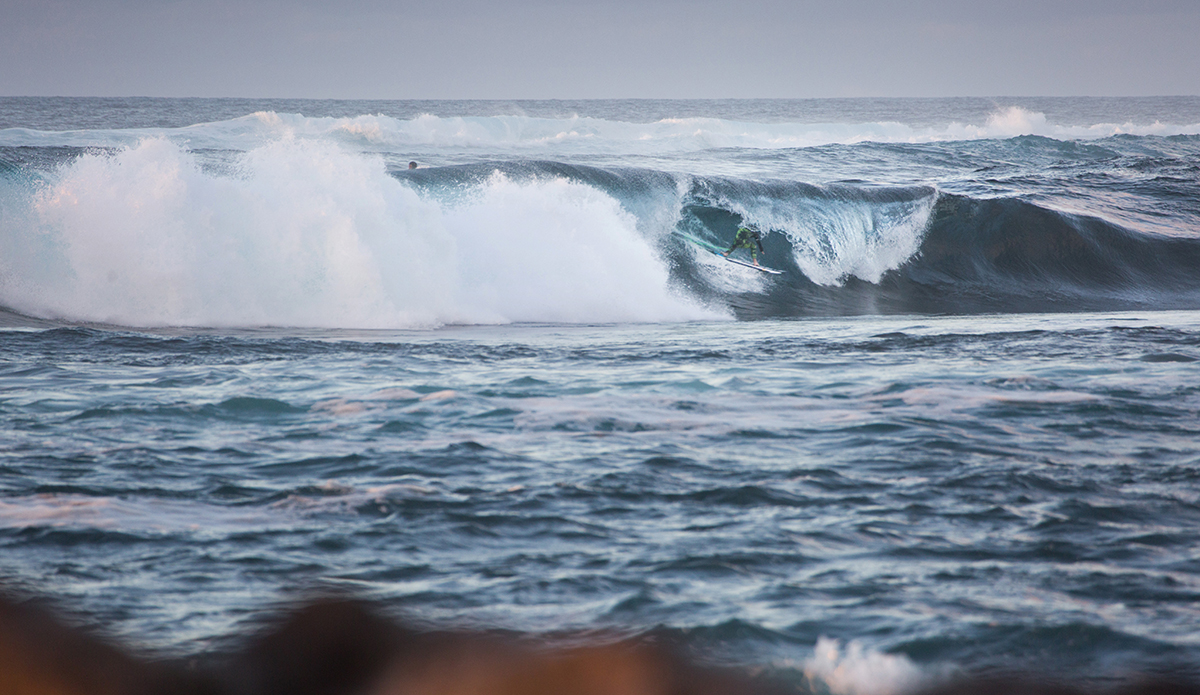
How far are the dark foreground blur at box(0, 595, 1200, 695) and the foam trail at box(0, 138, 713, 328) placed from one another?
8358mm

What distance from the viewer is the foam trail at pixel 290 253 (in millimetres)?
12055

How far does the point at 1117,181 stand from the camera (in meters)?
22.5

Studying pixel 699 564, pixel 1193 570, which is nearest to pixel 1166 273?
pixel 1193 570

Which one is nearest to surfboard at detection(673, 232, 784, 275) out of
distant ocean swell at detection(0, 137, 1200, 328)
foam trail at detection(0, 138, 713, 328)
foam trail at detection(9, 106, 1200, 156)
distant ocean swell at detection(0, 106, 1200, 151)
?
distant ocean swell at detection(0, 137, 1200, 328)

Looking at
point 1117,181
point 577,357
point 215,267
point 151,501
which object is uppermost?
point 1117,181

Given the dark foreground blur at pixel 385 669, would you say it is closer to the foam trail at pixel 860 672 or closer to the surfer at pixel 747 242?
the foam trail at pixel 860 672

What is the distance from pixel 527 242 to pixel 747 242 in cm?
404

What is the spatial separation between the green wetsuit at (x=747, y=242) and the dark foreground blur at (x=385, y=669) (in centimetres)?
1264

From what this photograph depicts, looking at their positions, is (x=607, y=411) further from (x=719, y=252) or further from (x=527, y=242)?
(x=719, y=252)

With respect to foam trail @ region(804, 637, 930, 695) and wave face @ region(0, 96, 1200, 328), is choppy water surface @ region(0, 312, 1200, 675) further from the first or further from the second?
wave face @ region(0, 96, 1200, 328)

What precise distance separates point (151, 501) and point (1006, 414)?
557 centimetres

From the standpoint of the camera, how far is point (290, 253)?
12.7 meters

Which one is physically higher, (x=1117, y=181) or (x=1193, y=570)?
(x=1117, y=181)

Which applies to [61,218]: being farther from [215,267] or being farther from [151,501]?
[151,501]
